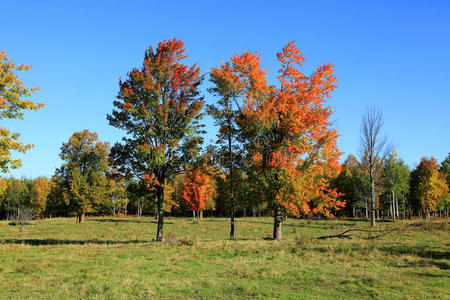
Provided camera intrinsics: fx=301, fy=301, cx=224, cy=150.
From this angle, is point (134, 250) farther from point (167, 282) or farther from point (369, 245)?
point (369, 245)

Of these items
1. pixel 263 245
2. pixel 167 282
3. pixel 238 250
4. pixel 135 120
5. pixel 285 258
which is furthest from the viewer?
pixel 135 120

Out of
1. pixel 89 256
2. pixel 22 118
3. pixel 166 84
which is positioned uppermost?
pixel 166 84

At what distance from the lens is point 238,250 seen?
1664cm

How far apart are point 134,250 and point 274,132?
12711mm

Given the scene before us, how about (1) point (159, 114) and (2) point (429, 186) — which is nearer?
(1) point (159, 114)

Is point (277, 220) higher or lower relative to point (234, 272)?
higher

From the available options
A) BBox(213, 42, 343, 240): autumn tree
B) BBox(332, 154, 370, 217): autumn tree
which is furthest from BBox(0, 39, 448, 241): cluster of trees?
BBox(332, 154, 370, 217): autumn tree

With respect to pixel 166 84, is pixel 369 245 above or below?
below

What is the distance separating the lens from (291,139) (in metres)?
21.8

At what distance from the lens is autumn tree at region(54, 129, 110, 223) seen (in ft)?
164

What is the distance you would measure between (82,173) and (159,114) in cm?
3716

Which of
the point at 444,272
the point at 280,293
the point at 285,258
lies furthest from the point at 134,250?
the point at 444,272

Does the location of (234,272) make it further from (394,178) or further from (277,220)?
(394,178)

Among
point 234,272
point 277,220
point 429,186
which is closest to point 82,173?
point 277,220
